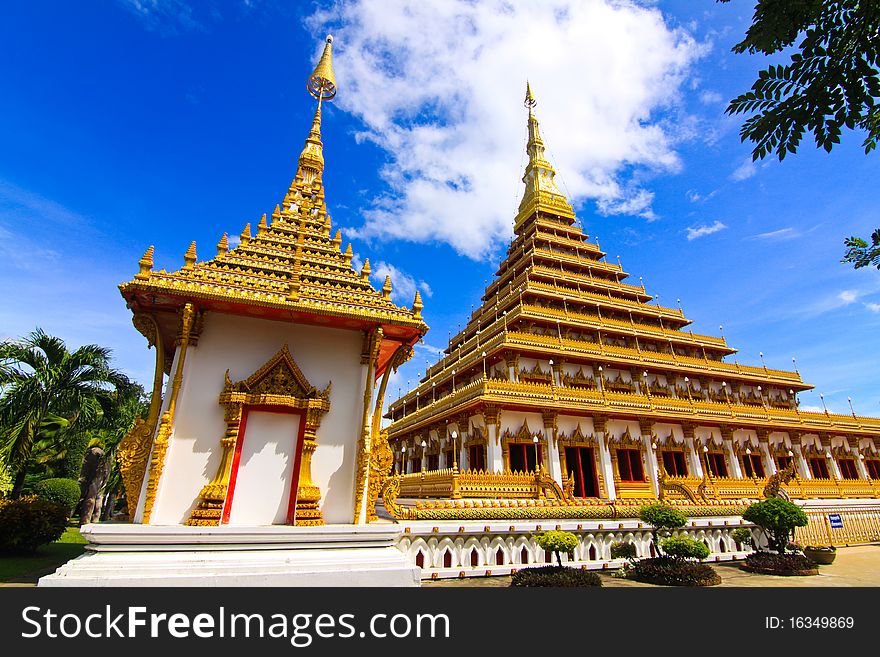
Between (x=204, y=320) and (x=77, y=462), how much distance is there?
31.4 meters

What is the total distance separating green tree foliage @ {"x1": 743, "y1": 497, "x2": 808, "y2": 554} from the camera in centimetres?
1256

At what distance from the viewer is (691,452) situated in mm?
22984

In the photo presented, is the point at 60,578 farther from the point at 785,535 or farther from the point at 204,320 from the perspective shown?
the point at 785,535

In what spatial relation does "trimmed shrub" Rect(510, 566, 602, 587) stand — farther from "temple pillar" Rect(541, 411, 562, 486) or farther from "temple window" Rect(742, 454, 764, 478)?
"temple window" Rect(742, 454, 764, 478)

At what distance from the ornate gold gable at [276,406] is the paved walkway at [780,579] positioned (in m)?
3.63

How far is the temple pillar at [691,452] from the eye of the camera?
2255 centimetres

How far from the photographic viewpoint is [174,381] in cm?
795

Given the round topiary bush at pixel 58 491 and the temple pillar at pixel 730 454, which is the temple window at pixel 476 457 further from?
the round topiary bush at pixel 58 491

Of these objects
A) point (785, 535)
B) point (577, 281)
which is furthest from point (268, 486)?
point (577, 281)

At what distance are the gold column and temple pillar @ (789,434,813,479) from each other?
3197cm

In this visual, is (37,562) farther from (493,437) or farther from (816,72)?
(816,72)

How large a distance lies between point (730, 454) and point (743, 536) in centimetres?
1252

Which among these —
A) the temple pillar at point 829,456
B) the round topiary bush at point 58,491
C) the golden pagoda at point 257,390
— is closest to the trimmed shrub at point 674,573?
the golden pagoda at point 257,390
